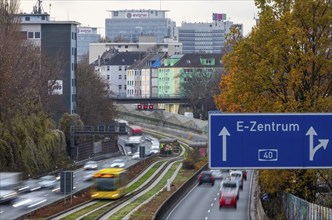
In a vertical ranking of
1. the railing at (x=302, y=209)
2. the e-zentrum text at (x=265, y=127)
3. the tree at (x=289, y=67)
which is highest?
the tree at (x=289, y=67)

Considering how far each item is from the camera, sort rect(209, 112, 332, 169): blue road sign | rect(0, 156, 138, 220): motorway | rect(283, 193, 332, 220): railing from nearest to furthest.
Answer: rect(209, 112, 332, 169): blue road sign → rect(283, 193, 332, 220): railing → rect(0, 156, 138, 220): motorway

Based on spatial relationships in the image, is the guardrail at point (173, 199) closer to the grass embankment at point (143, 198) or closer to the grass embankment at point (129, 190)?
the grass embankment at point (143, 198)

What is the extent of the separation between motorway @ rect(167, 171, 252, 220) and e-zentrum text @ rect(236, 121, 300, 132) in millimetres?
33414

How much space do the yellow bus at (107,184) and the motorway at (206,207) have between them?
4.94m

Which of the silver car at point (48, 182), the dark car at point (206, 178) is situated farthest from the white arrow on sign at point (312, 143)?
the dark car at point (206, 178)

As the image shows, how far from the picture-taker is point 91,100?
131 meters

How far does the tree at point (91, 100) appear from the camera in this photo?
130 metres

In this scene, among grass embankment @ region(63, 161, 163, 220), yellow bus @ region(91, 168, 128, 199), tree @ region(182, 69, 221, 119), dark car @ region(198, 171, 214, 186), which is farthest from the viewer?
tree @ region(182, 69, 221, 119)

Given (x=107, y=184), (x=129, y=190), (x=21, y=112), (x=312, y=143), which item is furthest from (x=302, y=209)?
(x=21, y=112)

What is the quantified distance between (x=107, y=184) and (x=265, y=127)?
45.8m

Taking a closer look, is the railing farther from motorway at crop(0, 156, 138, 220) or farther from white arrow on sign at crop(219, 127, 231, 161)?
motorway at crop(0, 156, 138, 220)

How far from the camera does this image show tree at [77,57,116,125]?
130 m

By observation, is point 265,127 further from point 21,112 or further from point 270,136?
point 21,112

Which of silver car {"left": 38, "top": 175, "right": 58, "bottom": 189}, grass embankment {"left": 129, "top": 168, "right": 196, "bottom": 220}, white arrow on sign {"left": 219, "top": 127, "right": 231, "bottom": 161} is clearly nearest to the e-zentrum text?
white arrow on sign {"left": 219, "top": 127, "right": 231, "bottom": 161}
